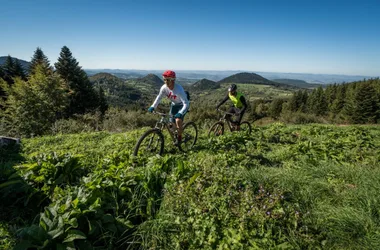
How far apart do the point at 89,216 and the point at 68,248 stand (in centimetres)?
45

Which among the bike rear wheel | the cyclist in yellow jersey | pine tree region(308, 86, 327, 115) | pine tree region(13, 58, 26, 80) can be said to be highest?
pine tree region(13, 58, 26, 80)

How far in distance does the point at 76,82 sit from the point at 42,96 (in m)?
12.9

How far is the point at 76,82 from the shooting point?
122 feet

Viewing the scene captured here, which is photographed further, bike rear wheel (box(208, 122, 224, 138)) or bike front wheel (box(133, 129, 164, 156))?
bike rear wheel (box(208, 122, 224, 138))

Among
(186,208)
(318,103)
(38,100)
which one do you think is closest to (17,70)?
(38,100)

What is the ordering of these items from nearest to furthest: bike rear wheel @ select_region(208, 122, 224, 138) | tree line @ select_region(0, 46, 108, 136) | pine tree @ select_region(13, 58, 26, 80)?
bike rear wheel @ select_region(208, 122, 224, 138) → tree line @ select_region(0, 46, 108, 136) → pine tree @ select_region(13, 58, 26, 80)

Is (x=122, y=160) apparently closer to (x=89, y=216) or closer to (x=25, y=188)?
(x=25, y=188)

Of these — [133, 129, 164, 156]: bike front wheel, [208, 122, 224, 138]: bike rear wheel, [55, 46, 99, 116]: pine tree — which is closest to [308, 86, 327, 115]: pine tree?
[55, 46, 99, 116]: pine tree

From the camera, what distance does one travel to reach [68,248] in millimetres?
2025

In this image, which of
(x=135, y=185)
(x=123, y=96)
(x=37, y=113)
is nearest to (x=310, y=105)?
(x=37, y=113)

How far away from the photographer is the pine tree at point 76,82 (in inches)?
1419

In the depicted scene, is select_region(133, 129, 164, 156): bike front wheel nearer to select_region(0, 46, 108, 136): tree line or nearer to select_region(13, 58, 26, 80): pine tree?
select_region(0, 46, 108, 136): tree line

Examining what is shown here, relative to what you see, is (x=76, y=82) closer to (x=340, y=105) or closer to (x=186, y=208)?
(x=186, y=208)

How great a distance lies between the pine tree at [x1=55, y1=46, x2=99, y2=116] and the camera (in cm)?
3603
